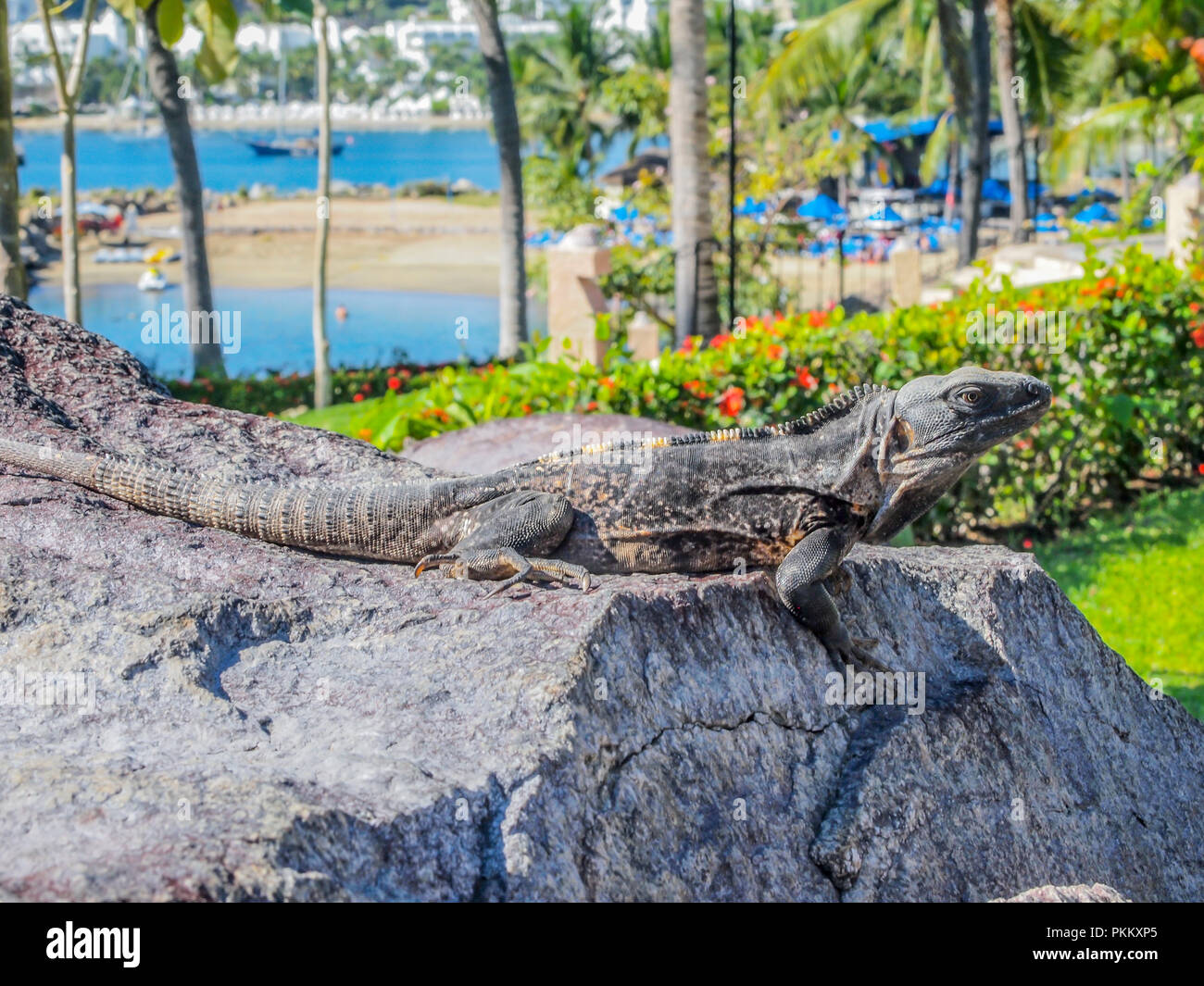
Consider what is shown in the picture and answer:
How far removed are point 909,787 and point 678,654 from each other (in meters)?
0.93

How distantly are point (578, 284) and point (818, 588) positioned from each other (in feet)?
34.3

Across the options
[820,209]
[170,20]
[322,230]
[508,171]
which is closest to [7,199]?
[170,20]

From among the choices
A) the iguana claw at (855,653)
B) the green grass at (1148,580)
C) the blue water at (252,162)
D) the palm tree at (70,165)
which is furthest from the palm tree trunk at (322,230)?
the blue water at (252,162)

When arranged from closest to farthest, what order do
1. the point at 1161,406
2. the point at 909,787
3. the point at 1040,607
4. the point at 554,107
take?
the point at 909,787 < the point at 1040,607 < the point at 1161,406 < the point at 554,107

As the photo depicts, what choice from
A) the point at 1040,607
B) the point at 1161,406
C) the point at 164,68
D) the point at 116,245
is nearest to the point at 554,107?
the point at 116,245

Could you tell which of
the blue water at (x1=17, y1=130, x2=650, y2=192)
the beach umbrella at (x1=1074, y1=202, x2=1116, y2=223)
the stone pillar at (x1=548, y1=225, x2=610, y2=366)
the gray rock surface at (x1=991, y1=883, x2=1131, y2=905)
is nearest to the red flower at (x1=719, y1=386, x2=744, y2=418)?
the stone pillar at (x1=548, y1=225, x2=610, y2=366)

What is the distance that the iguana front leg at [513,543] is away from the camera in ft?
14.3

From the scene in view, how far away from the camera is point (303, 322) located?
3734cm

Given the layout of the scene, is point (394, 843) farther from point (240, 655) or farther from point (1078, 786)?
point (1078, 786)

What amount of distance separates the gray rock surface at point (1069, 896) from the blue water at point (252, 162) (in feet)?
237

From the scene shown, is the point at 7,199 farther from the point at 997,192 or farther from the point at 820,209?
the point at 997,192

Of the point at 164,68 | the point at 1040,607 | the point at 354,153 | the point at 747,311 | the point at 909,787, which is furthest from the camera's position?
the point at 354,153

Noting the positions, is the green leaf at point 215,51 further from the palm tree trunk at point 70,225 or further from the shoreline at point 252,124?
the shoreline at point 252,124

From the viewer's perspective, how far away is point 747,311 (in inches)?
819
